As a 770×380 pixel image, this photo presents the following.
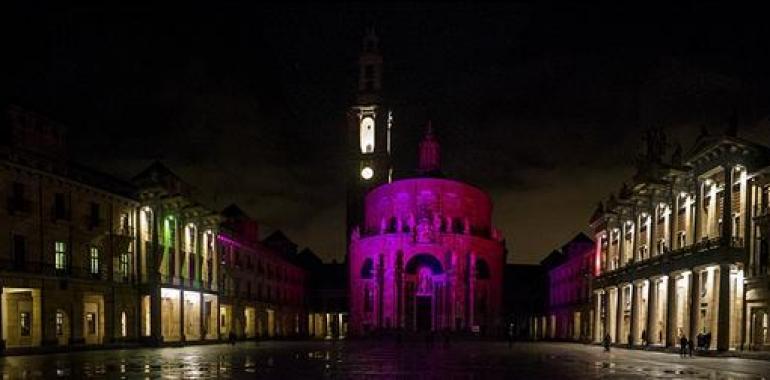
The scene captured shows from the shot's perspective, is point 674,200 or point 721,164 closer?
point 721,164

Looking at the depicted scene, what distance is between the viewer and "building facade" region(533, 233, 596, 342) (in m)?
86.0

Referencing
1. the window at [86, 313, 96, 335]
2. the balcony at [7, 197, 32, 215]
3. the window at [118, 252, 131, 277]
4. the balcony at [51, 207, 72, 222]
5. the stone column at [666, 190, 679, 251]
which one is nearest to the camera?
the balcony at [7, 197, 32, 215]

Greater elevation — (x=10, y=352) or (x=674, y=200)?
(x=674, y=200)

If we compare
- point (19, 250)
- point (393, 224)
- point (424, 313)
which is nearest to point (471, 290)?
point (424, 313)

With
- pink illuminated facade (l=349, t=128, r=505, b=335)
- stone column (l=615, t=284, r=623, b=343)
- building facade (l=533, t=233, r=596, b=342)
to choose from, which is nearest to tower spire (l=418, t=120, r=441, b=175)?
pink illuminated facade (l=349, t=128, r=505, b=335)

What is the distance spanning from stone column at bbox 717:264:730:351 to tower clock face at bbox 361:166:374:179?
218 feet

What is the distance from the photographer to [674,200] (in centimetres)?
5022

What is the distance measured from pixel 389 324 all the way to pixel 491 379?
6657cm

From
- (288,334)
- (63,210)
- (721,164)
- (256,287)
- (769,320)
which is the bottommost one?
(288,334)

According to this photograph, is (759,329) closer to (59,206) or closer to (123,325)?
(123,325)

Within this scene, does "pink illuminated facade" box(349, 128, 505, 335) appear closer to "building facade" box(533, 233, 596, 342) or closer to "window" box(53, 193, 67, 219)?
"building facade" box(533, 233, 596, 342)

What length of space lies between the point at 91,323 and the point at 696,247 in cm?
3712

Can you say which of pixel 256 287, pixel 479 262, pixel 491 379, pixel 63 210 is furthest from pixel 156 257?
pixel 479 262

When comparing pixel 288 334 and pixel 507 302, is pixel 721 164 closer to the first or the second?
pixel 288 334
